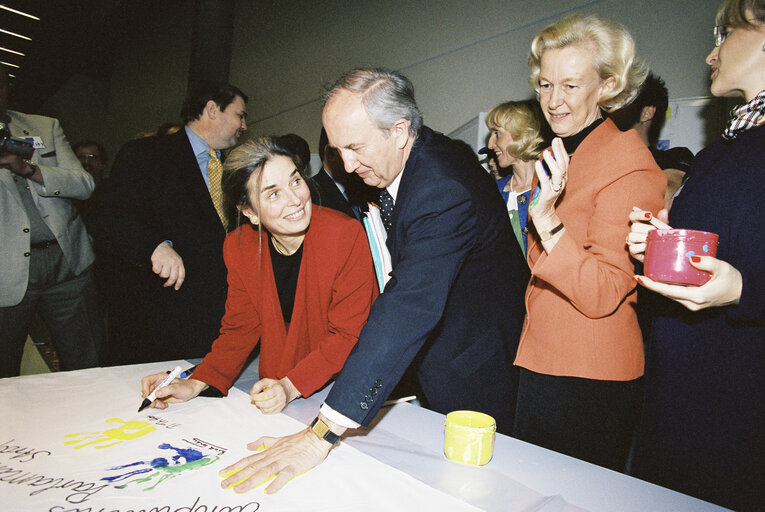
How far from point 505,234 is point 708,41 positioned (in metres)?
1.84

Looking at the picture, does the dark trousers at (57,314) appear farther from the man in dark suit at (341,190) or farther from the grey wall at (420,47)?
the grey wall at (420,47)

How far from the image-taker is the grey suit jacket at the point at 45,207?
2.02 m

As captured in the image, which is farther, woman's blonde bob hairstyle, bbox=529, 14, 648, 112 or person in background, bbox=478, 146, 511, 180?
person in background, bbox=478, 146, 511, 180

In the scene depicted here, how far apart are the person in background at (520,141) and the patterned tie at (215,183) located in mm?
1430

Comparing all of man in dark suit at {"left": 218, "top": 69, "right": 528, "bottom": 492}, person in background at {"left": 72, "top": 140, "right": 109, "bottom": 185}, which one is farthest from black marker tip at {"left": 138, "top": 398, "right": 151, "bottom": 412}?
person in background at {"left": 72, "top": 140, "right": 109, "bottom": 185}

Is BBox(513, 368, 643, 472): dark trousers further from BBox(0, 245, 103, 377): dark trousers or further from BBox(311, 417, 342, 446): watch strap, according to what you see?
BBox(0, 245, 103, 377): dark trousers

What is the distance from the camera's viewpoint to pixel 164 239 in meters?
2.13

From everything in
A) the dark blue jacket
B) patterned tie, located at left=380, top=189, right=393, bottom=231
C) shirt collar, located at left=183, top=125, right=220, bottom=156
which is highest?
shirt collar, located at left=183, top=125, right=220, bottom=156

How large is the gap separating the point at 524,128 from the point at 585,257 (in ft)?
4.23

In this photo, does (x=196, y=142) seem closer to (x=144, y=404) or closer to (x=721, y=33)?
(x=144, y=404)

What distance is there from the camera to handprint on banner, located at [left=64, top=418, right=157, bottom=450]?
→ 3.17 ft

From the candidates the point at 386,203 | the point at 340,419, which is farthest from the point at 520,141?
the point at 340,419

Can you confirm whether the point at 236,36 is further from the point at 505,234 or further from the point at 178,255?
the point at 505,234

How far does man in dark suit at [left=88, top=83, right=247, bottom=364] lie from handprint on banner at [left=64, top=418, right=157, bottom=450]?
1.04 metres
